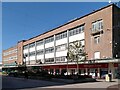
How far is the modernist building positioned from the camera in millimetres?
51531

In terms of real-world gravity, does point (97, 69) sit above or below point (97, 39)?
below

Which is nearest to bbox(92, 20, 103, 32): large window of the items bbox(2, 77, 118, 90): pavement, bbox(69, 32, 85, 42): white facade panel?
bbox(69, 32, 85, 42): white facade panel

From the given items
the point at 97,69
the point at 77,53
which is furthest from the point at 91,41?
the point at 97,69

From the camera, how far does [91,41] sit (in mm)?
57438

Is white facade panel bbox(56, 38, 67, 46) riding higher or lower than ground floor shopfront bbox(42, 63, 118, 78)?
higher

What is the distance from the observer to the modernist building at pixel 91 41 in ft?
169

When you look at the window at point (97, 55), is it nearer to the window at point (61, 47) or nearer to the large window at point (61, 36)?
the window at point (61, 47)

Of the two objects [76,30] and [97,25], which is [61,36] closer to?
[76,30]

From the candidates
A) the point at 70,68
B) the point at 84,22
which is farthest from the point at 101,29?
the point at 70,68

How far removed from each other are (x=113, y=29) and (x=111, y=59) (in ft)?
21.1

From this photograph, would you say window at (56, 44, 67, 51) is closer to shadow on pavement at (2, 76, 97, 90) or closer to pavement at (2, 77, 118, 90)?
shadow on pavement at (2, 76, 97, 90)

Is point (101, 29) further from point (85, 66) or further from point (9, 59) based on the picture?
point (9, 59)

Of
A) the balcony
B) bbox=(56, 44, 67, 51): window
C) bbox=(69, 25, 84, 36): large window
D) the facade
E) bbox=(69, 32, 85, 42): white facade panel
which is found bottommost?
the facade

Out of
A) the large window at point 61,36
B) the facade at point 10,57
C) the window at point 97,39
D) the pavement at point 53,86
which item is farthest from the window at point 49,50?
the pavement at point 53,86
